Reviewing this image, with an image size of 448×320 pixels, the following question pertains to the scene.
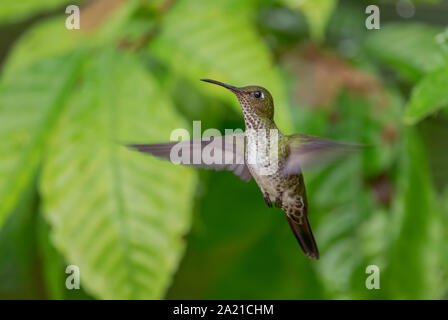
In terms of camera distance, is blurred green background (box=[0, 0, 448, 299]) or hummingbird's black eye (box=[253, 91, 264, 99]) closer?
hummingbird's black eye (box=[253, 91, 264, 99])

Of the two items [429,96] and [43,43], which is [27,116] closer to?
[43,43]

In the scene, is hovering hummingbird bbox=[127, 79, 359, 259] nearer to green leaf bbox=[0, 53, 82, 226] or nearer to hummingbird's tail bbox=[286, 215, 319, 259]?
hummingbird's tail bbox=[286, 215, 319, 259]

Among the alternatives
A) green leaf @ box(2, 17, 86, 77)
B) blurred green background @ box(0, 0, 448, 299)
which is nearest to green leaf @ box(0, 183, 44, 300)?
blurred green background @ box(0, 0, 448, 299)

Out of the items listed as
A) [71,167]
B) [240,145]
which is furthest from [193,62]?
[240,145]

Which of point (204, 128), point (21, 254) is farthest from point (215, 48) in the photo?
point (21, 254)

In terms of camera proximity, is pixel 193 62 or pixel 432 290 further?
pixel 432 290

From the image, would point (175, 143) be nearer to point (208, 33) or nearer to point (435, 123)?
point (208, 33)
